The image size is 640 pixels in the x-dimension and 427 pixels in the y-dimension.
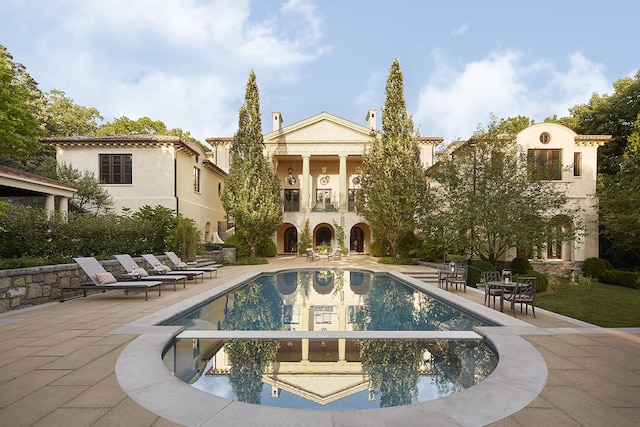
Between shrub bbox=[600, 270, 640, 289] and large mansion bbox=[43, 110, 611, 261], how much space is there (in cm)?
190

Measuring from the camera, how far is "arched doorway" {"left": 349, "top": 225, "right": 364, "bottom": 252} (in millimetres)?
30797

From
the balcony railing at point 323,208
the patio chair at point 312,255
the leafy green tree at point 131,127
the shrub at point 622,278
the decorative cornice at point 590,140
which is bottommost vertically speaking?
the shrub at point 622,278

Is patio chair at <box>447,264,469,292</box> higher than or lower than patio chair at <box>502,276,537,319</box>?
lower

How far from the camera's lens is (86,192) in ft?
62.5

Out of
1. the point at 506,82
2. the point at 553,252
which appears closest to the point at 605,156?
the point at 553,252

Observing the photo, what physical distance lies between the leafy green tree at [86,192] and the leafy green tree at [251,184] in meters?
→ 6.78

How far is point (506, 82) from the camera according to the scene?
696 inches

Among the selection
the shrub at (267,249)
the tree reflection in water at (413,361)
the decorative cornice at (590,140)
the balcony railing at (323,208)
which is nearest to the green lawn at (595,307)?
the tree reflection in water at (413,361)

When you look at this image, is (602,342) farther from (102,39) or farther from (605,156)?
(605,156)

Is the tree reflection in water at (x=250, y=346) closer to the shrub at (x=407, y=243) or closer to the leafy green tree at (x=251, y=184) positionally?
the leafy green tree at (x=251, y=184)

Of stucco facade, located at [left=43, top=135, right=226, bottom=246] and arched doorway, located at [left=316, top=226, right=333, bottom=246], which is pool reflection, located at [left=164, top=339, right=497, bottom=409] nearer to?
stucco facade, located at [left=43, top=135, right=226, bottom=246]

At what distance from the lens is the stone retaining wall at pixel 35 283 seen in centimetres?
728

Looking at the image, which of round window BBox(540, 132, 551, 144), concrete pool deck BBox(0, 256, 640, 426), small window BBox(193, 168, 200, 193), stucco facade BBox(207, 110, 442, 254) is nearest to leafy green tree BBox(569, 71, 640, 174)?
round window BBox(540, 132, 551, 144)

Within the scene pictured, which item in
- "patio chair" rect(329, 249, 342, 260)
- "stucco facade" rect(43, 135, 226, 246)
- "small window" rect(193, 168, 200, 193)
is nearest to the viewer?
"stucco facade" rect(43, 135, 226, 246)
